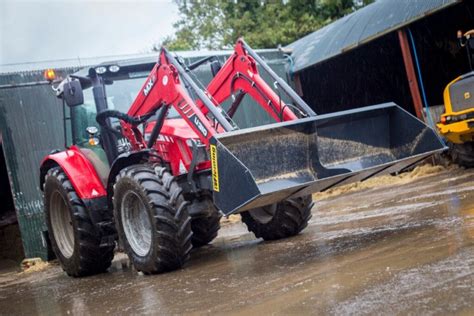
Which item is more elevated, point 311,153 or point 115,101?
point 115,101

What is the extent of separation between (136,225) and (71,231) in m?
1.60

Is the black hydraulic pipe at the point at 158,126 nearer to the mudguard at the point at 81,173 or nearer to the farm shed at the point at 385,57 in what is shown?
the mudguard at the point at 81,173

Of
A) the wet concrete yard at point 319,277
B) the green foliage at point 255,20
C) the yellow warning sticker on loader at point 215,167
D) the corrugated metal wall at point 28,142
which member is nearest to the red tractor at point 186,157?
the yellow warning sticker on loader at point 215,167

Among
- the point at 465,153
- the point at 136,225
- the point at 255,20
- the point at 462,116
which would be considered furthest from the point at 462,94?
the point at 255,20

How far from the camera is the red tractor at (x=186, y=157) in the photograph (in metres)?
5.82

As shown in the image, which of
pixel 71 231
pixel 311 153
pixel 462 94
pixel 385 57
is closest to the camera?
pixel 311 153

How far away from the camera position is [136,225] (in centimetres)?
670

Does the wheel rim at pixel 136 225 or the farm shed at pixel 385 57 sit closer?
the wheel rim at pixel 136 225

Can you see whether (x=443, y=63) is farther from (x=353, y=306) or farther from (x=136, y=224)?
(x=353, y=306)

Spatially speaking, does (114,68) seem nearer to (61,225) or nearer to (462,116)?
(61,225)

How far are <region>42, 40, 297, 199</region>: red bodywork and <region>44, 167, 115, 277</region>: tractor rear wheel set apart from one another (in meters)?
0.17

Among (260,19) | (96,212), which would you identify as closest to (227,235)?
(96,212)

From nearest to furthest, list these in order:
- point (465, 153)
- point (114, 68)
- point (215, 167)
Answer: point (215, 167) < point (114, 68) < point (465, 153)

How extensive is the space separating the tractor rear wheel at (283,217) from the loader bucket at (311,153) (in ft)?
4.47
